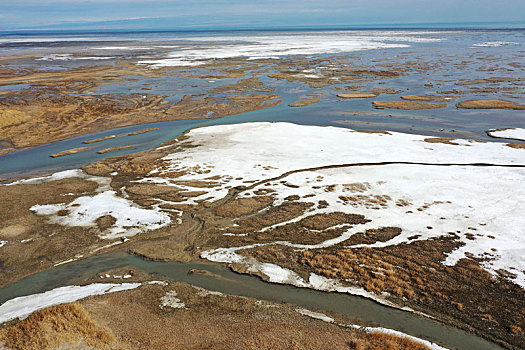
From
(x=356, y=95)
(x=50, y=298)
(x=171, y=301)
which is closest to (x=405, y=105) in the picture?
(x=356, y=95)

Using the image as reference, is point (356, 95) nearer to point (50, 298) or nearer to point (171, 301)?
point (171, 301)

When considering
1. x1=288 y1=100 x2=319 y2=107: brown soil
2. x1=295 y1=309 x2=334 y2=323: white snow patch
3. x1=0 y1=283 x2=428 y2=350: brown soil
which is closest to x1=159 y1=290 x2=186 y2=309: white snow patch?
x1=0 y1=283 x2=428 y2=350: brown soil

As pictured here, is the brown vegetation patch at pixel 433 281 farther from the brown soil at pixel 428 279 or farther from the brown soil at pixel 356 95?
the brown soil at pixel 356 95

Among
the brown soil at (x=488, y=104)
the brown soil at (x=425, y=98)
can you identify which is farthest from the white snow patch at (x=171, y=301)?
the brown soil at (x=425, y=98)

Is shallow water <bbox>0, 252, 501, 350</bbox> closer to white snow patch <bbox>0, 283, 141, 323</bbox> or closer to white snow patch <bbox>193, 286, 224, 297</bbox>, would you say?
white snow patch <bbox>193, 286, 224, 297</bbox>

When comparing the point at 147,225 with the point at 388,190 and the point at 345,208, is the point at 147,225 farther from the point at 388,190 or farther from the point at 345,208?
the point at 388,190
